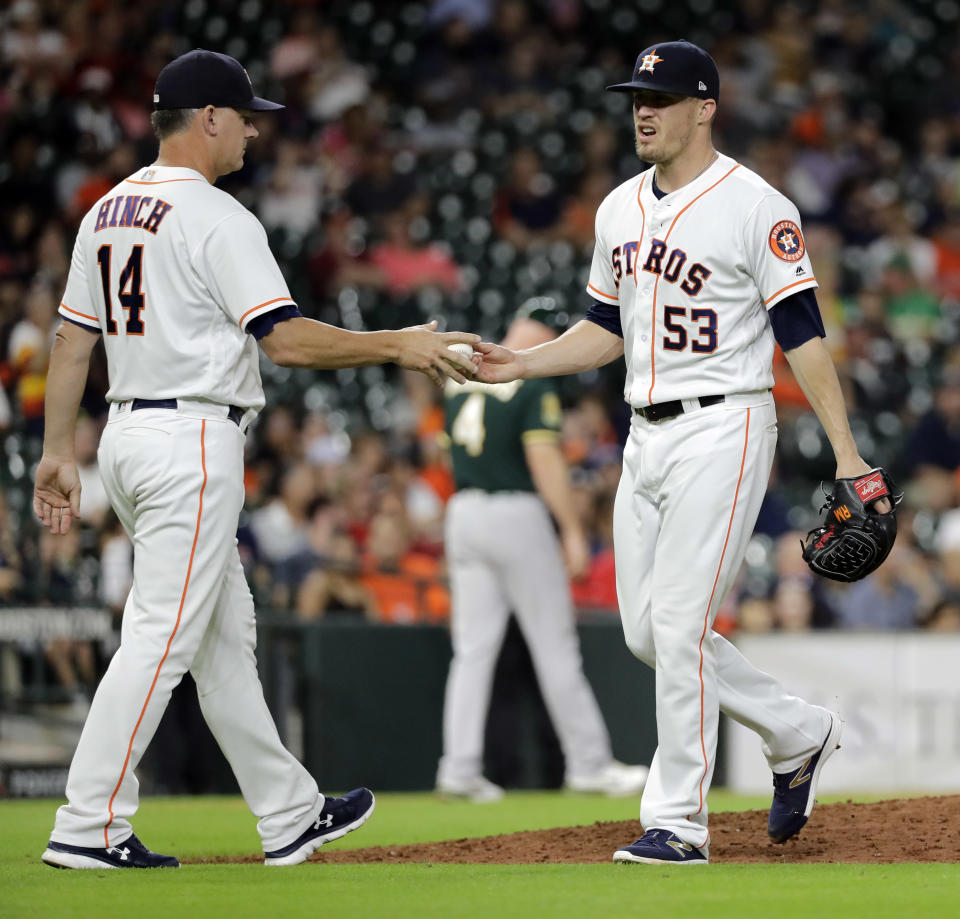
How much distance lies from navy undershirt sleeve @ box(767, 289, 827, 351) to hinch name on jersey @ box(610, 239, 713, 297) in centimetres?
23

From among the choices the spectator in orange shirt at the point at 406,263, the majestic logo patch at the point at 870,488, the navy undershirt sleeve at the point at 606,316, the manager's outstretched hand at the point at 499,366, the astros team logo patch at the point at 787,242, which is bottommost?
the majestic logo patch at the point at 870,488

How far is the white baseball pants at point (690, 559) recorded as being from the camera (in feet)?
15.4

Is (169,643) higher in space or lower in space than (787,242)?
lower

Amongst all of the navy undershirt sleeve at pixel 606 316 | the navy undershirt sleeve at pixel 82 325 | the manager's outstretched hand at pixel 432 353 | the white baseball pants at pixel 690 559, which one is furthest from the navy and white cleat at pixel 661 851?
the navy undershirt sleeve at pixel 82 325

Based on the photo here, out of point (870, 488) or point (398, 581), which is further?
point (398, 581)

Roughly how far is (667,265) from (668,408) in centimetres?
41

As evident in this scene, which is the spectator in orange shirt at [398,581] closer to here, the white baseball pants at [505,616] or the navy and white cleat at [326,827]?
the white baseball pants at [505,616]

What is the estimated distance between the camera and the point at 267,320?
15.0 ft

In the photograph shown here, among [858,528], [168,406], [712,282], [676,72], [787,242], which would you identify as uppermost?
[676,72]

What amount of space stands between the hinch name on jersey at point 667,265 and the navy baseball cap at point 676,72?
0.45 m

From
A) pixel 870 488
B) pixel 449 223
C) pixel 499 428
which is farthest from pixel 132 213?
pixel 449 223

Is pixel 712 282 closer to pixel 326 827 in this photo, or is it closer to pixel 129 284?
pixel 129 284

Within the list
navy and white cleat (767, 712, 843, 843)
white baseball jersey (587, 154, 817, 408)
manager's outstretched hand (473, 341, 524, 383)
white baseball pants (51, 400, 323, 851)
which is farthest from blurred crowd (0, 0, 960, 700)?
white baseball jersey (587, 154, 817, 408)

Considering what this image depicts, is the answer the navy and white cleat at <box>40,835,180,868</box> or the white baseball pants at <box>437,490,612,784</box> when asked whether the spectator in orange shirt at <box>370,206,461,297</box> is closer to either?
the white baseball pants at <box>437,490,612,784</box>
